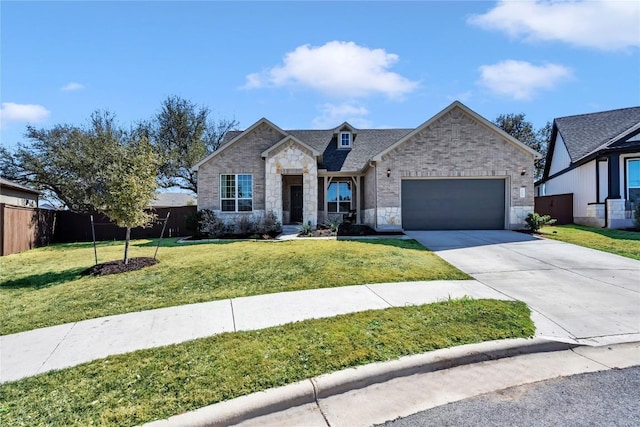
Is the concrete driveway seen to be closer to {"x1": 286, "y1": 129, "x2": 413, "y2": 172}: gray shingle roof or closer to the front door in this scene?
{"x1": 286, "y1": 129, "x2": 413, "y2": 172}: gray shingle roof

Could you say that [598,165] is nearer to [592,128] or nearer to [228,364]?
[592,128]

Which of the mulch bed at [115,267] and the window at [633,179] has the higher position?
the window at [633,179]

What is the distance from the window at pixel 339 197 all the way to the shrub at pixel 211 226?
255 inches

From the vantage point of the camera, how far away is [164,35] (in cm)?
1080

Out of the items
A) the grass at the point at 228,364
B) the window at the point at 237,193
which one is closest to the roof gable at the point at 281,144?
the window at the point at 237,193

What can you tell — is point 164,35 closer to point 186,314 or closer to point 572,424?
point 186,314

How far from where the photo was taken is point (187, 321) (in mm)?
5367

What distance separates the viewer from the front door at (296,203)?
838 inches

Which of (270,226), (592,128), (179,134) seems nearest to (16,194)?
(179,134)

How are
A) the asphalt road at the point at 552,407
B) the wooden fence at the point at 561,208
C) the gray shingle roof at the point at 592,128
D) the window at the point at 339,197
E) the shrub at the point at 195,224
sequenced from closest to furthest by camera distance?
the asphalt road at the point at 552,407 < the shrub at the point at 195,224 < the gray shingle roof at the point at 592,128 < the window at the point at 339,197 < the wooden fence at the point at 561,208

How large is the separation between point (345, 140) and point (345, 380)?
19698 mm

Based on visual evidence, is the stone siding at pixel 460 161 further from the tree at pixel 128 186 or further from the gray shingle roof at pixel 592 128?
the tree at pixel 128 186

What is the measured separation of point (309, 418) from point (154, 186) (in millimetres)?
8621

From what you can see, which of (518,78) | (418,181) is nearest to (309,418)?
(418,181)
